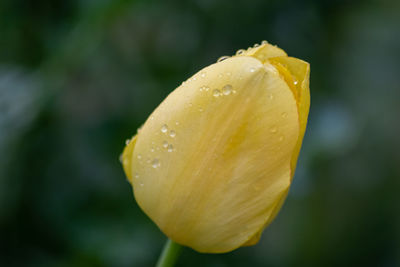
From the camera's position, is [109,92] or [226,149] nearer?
[226,149]

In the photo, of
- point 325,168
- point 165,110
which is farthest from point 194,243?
point 325,168

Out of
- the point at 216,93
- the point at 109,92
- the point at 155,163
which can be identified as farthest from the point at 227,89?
the point at 109,92

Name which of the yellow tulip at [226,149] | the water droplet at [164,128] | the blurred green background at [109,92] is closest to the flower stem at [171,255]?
the yellow tulip at [226,149]

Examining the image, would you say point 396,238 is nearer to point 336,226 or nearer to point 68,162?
point 336,226

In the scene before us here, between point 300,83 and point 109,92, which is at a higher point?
point 300,83

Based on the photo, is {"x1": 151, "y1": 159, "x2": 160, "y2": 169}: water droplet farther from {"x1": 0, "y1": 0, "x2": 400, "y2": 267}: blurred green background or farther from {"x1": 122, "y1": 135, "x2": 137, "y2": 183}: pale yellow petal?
{"x1": 0, "y1": 0, "x2": 400, "y2": 267}: blurred green background

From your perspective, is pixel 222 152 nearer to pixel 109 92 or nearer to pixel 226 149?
pixel 226 149
